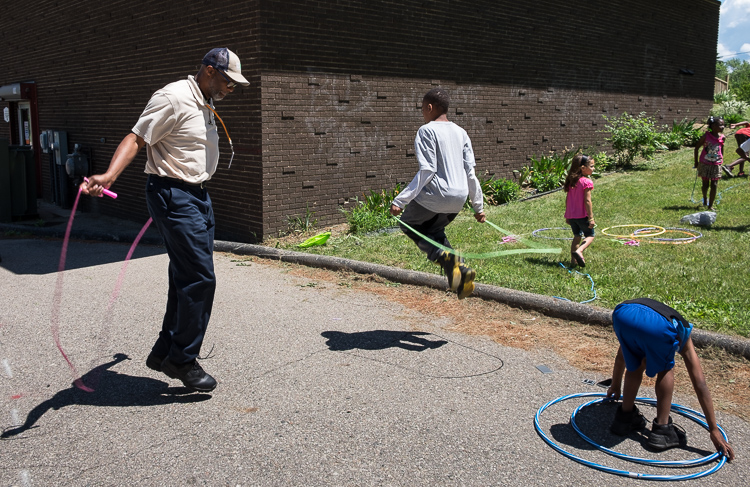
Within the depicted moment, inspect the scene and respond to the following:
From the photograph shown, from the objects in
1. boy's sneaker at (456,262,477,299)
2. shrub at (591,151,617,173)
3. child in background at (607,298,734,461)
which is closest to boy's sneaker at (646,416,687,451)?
child in background at (607,298,734,461)

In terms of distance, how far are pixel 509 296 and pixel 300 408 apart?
305cm

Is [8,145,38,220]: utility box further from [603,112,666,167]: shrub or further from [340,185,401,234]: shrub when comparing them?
[603,112,666,167]: shrub

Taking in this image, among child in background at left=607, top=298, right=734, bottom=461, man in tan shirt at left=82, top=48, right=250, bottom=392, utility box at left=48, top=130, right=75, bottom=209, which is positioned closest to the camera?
child in background at left=607, top=298, right=734, bottom=461

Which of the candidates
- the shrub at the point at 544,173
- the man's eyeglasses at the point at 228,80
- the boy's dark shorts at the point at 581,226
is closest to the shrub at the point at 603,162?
the shrub at the point at 544,173

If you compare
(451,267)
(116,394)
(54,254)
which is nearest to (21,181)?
(54,254)

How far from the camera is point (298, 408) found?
13.7 feet

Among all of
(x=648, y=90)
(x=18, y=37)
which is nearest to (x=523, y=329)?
(x=648, y=90)

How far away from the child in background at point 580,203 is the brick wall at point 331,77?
4.20m

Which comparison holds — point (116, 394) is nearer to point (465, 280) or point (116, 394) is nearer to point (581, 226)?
point (465, 280)

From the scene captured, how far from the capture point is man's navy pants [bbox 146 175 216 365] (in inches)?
→ 163

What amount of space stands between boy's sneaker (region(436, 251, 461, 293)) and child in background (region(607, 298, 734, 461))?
168 centimetres

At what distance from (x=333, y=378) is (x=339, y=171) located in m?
6.38

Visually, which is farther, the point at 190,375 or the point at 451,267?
the point at 451,267

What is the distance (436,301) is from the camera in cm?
680
